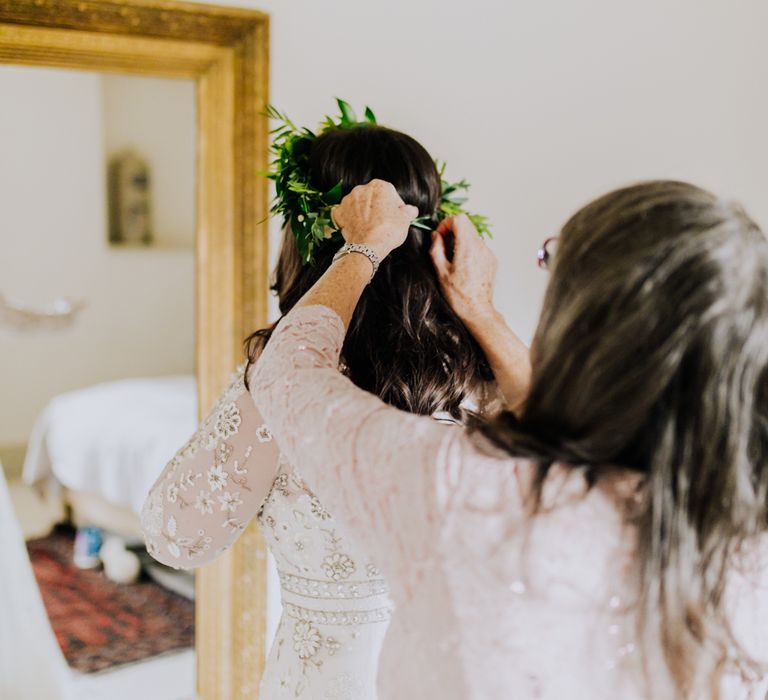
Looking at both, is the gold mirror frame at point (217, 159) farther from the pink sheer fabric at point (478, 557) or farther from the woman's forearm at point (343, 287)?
the pink sheer fabric at point (478, 557)

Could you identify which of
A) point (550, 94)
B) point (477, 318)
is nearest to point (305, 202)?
point (477, 318)

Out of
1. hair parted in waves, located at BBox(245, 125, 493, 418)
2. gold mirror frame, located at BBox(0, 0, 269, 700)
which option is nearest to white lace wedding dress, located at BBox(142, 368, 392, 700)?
hair parted in waves, located at BBox(245, 125, 493, 418)

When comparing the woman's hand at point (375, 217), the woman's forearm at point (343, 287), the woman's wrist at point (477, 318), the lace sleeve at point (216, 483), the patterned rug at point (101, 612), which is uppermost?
the woman's hand at point (375, 217)

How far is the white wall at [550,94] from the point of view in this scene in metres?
1.88

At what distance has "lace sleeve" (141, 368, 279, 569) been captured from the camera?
104cm

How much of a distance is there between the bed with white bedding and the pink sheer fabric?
110 centimetres

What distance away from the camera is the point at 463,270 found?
1137mm

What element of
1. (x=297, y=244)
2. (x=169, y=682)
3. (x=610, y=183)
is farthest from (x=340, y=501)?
(x=610, y=183)

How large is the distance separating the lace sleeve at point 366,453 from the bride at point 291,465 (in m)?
0.26

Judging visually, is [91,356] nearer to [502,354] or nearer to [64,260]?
[64,260]

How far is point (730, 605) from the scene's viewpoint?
75 centimetres

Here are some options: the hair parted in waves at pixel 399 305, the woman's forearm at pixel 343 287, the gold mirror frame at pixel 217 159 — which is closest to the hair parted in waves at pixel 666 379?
the woman's forearm at pixel 343 287

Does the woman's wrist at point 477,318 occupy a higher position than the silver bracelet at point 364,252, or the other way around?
the silver bracelet at point 364,252

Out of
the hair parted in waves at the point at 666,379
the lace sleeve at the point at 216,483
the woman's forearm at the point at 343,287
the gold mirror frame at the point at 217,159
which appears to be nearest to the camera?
the hair parted in waves at the point at 666,379
